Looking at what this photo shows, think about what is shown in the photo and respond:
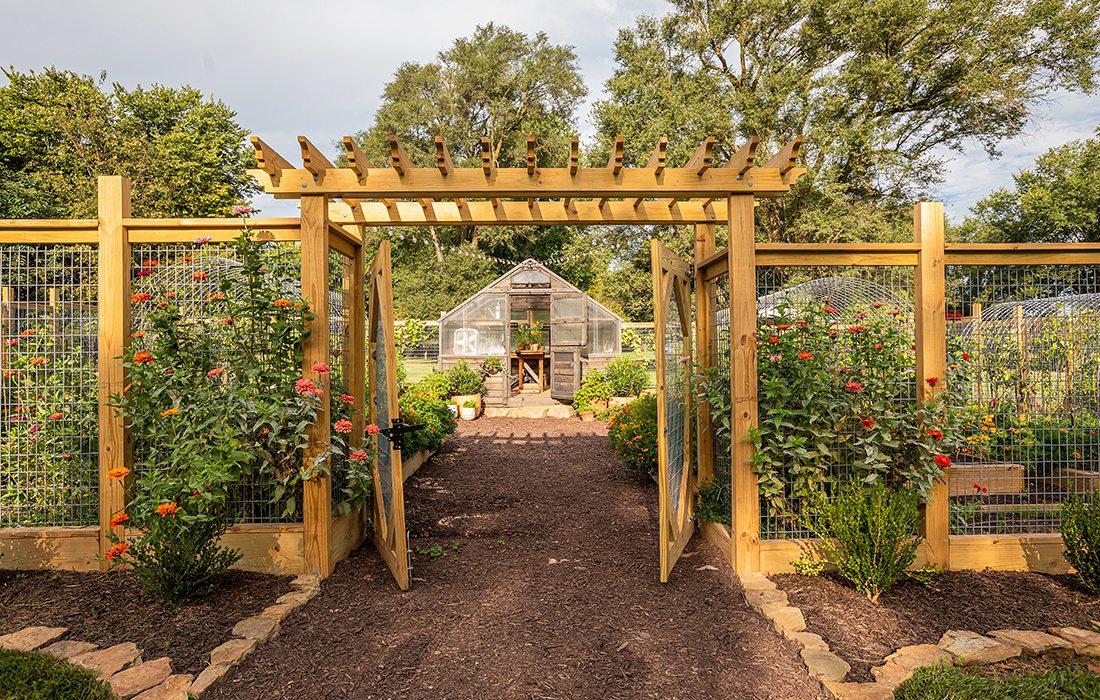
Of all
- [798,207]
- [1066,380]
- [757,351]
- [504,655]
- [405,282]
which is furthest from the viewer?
[405,282]

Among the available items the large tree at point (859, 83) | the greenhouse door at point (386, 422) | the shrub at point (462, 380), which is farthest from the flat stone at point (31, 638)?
the large tree at point (859, 83)

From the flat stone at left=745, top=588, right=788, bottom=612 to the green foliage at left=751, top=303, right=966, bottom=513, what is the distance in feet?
1.61

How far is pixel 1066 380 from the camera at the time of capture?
372cm

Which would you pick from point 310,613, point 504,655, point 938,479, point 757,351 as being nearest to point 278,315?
point 310,613

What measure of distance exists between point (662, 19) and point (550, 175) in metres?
17.7

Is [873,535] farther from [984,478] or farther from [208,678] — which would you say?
[208,678]

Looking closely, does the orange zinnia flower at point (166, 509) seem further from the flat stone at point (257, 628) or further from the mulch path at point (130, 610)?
the flat stone at point (257, 628)

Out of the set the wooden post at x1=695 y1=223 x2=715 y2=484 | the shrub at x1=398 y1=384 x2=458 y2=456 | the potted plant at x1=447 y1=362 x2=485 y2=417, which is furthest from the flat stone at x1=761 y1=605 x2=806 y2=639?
the potted plant at x1=447 y1=362 x2=485 y2=417

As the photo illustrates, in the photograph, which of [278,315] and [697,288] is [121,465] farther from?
[697,288]

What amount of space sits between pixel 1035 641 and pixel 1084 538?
86 cm

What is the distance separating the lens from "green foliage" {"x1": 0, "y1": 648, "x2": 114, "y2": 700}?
72.1 inches

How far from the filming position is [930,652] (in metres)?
2.41

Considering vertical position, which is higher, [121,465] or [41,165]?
[41,165]

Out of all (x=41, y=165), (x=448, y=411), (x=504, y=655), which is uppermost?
(x=41, y=165)
